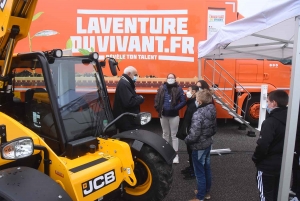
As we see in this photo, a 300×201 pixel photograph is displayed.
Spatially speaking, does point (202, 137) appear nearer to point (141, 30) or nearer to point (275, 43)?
point (275, 43)

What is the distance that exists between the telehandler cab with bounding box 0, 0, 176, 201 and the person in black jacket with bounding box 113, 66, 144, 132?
0.81 m

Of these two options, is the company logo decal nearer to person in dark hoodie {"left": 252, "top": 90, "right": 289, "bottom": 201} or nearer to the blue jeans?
the blue jeans

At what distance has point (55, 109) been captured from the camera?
2.83 metres

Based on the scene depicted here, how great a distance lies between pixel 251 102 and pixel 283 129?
500 cm

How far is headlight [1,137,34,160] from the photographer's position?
2150mm

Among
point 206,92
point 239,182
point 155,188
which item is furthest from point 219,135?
point 155,188

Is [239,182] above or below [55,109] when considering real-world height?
below

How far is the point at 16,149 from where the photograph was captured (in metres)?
2.19

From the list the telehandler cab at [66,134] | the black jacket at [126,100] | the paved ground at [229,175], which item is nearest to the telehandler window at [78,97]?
the telehandler cab at [66,134]

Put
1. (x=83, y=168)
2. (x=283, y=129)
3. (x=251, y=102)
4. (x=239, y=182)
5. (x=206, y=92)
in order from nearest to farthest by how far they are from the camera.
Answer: (x=83, y=168) < (x=283, y=129) < (x=206, y=92) < (x=239, y=182) < (x=251, y=102)

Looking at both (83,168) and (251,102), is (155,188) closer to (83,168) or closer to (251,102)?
(83,168)

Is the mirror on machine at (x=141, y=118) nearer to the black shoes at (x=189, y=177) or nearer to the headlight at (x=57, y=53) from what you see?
the headlight at (x=57, y=53)

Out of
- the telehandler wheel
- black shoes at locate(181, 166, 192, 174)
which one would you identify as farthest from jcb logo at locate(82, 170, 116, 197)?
black shoes at locate(181, 166, 192, 174)

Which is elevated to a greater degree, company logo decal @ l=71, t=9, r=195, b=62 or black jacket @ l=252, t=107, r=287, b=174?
company logo decal @ l=71, t=9, r=195, b=62
